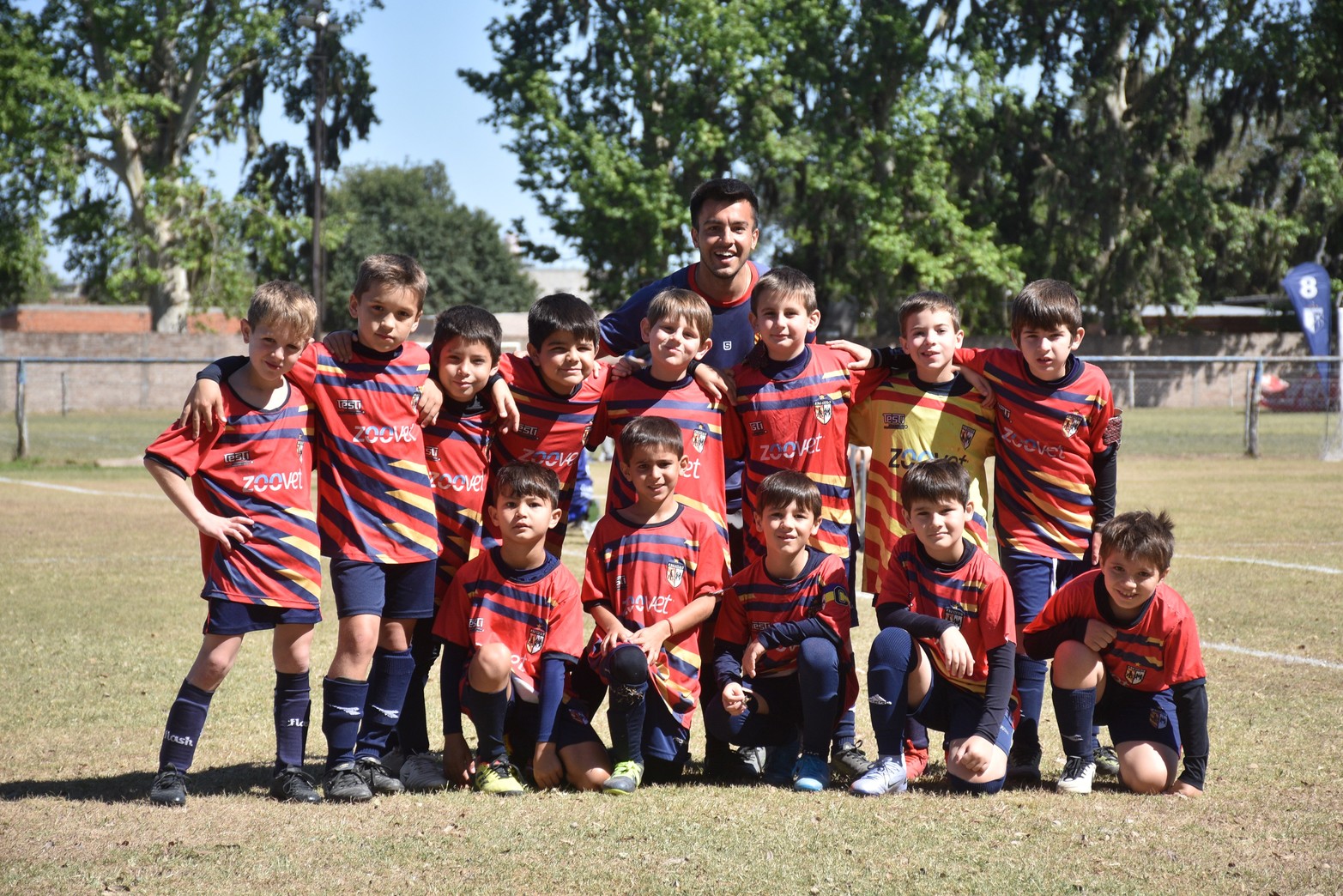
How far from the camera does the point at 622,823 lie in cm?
408

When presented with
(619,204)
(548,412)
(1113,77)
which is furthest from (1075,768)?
(1113,77)

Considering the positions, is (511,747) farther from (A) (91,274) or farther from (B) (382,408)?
(A) (91,274)

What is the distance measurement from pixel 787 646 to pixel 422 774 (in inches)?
56.3

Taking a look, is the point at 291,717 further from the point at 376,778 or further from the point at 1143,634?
the point at 1143,634

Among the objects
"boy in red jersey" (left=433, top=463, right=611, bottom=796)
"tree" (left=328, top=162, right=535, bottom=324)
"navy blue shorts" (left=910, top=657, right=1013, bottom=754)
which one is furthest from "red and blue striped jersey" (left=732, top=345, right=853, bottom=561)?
"tree" (left=328, top=162, right=535, bottom=324)

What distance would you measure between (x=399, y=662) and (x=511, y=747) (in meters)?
0.55

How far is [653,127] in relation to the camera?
109 ft

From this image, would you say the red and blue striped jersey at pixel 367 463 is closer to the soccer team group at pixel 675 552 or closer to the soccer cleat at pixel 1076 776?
the soccer team group at pixel 675 552

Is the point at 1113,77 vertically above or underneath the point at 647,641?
above

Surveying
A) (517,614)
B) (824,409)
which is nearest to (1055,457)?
(824,409)

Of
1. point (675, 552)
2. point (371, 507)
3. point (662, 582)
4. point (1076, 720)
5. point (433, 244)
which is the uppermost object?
point (433, 244)

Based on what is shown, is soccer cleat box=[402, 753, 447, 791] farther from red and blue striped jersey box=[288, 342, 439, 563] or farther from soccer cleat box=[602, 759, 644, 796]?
red and blue striped jersey box=[288, 342, 439, 563]

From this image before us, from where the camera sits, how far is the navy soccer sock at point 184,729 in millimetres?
4363

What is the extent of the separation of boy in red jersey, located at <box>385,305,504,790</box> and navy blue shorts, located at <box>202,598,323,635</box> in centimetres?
56
